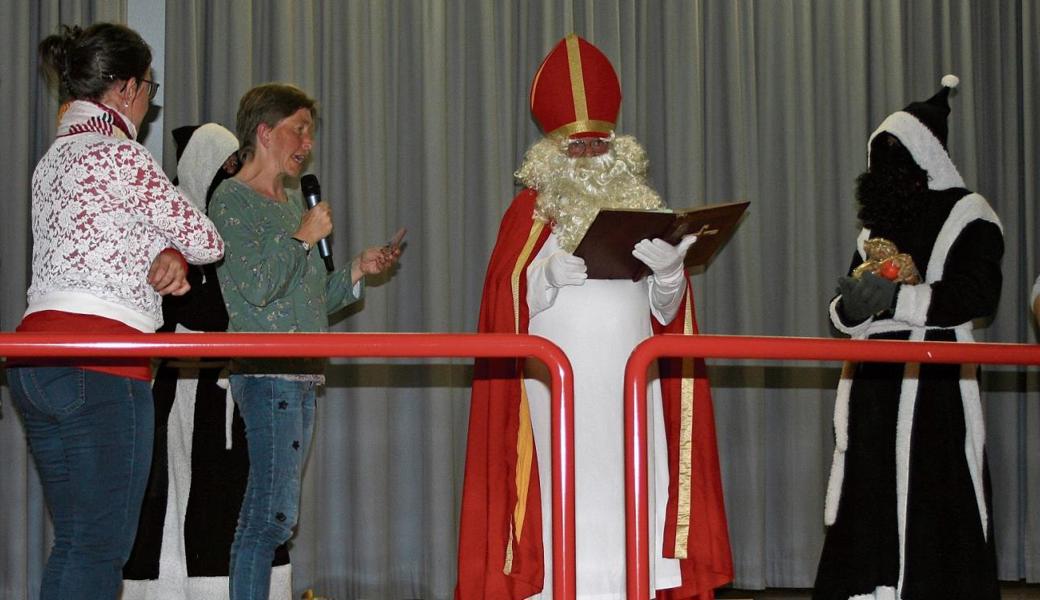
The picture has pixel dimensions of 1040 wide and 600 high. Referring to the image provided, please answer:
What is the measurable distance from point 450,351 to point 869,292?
173 cm

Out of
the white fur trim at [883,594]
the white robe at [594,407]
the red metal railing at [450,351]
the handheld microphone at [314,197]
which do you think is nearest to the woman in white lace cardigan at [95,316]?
the red metal railing at [450,351]

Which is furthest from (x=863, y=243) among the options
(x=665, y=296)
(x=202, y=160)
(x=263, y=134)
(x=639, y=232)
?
(x=202, y=160)

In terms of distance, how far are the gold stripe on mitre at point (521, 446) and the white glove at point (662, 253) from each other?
0.40 meters

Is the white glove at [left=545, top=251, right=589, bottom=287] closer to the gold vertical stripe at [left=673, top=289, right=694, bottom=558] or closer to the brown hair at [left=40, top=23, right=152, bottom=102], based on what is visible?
the gold vertical stripe at [left=673, top=289, right=694, bottom=558]

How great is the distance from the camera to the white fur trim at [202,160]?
371 centimetres

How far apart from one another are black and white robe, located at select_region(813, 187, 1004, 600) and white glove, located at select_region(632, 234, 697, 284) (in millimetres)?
847

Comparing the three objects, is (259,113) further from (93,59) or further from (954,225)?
(954,225)

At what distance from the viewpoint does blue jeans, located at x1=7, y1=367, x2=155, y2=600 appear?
81.7 inches

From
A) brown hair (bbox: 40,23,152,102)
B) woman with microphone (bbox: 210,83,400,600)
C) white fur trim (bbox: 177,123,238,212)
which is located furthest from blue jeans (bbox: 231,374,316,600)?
white fur trim (bbox: 177,123,238,212)

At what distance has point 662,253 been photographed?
8.93 feet

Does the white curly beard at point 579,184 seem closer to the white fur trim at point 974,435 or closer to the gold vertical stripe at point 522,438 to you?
the gold vertical stripe at point 522,438

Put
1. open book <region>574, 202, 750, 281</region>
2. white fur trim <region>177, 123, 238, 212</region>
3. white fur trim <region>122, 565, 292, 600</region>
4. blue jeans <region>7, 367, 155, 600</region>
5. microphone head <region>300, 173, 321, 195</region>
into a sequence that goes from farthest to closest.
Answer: white fur trim <region>177, 123, 238, 212</region> < white fur trim <region>122, 565, 292, 600</region> < microphone head <region>300, 173, 321, 195</region> < open book <region>574, 202, 750, 281</region> < blue jeans <region>7, 367, 155, 600</region>

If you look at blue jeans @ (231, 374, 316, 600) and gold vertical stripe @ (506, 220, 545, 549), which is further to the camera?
gold vertical stripe @ (506, 220, 545, 549)

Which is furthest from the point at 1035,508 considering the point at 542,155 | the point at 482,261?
the point at 542,155
